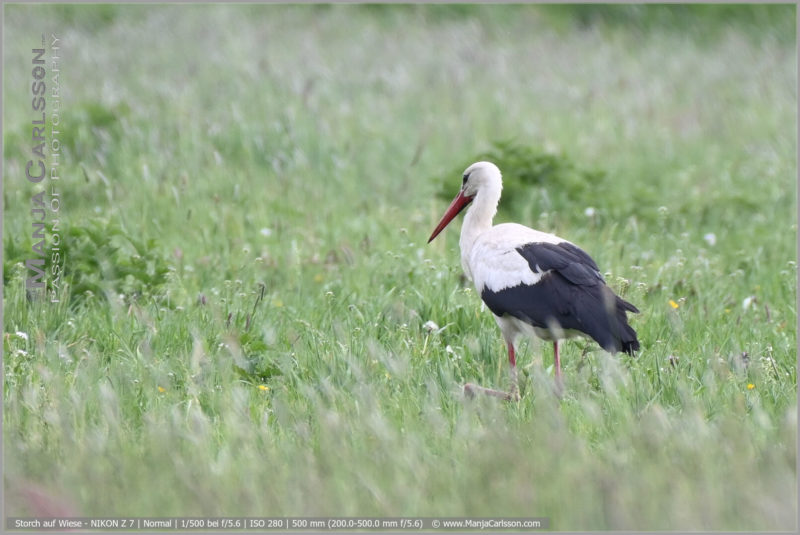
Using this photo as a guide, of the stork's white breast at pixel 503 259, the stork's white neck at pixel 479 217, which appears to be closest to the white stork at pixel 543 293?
the stork's white breast at pixel 503 259

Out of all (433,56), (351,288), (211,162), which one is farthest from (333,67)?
(351,288)

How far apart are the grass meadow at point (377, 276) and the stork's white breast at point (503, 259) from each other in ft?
1.16

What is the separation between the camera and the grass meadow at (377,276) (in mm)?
3279

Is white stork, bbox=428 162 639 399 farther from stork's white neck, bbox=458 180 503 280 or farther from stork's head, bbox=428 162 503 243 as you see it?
stork's head, bbox=428 162 503 243

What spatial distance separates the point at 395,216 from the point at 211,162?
190 cm

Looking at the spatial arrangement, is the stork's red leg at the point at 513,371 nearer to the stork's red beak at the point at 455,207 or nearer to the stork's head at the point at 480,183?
Result: the stork's head at the point at 480,183

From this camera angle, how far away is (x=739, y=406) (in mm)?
3803

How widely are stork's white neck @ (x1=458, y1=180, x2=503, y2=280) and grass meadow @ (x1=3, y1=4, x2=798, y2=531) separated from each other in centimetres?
35

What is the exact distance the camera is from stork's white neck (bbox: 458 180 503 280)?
5254 millimetres

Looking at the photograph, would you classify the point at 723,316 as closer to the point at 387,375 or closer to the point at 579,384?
the point at 579,384
